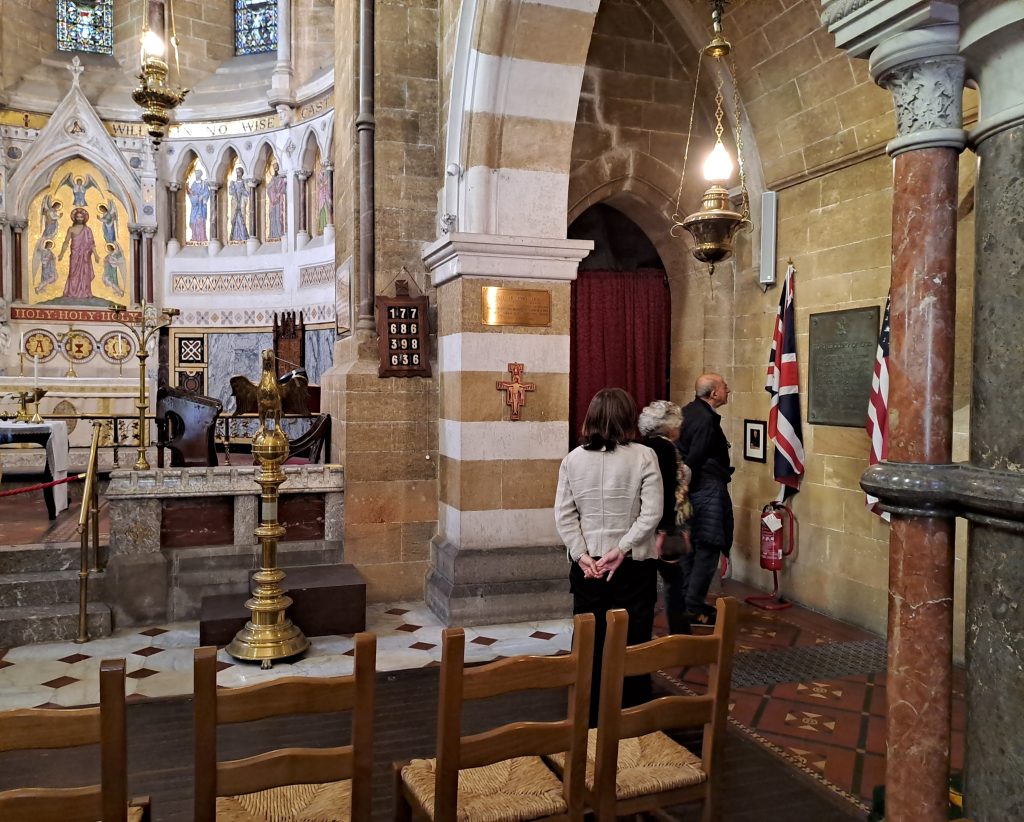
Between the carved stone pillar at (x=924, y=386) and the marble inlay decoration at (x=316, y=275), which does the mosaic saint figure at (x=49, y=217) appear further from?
the carved stone pillar at (x=924, y=386)

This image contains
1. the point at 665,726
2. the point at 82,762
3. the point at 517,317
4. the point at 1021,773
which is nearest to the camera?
the point at 1021,773

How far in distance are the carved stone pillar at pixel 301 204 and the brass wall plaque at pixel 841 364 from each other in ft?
23.8

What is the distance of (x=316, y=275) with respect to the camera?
404 inches

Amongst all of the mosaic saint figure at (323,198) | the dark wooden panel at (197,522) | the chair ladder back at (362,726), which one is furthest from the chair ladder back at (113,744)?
the mosaic saint figure at (323,198)

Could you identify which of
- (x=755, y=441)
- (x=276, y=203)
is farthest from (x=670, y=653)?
(x=276, y=203)

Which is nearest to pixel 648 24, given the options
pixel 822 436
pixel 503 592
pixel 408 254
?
pixel 408 254

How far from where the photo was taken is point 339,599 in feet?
15.4

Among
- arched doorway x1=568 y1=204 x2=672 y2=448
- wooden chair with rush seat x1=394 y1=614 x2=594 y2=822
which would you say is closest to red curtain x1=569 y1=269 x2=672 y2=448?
arched doorway x1=568 y1=204 x2=672 y2=448

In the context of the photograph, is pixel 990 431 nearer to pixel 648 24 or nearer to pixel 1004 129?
pixel 1004 129

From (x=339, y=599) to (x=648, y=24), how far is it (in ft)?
15.6

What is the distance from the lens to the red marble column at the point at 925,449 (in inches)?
68.3

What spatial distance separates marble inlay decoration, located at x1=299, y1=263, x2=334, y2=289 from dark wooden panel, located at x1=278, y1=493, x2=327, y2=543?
508cm

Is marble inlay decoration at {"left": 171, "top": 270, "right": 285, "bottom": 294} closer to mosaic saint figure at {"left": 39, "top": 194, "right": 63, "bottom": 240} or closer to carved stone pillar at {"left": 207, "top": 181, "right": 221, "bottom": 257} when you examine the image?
carved stone pillar at {"left": 207, "top": 181, "right": 221, "bottom": 257}

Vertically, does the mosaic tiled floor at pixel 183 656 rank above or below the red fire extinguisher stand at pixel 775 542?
below
